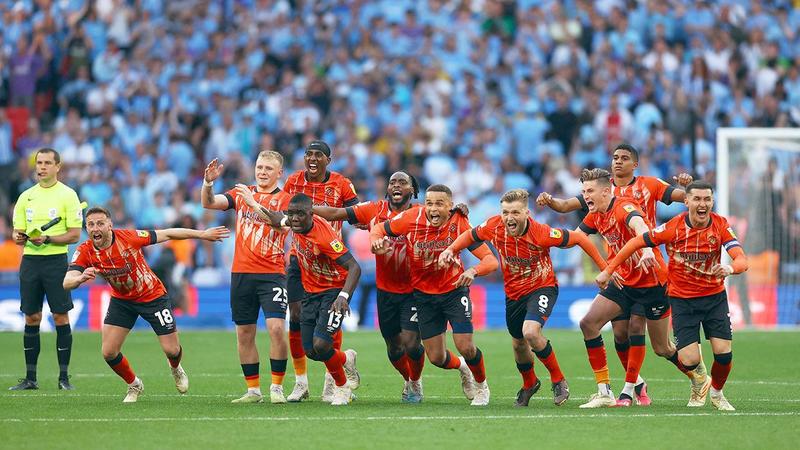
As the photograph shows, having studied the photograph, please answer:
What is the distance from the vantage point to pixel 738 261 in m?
11.6

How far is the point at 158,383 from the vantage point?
49.8 feet

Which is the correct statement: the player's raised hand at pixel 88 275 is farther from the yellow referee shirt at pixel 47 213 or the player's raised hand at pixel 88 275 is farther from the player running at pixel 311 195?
the yellow referee shirt at pixel 47 213

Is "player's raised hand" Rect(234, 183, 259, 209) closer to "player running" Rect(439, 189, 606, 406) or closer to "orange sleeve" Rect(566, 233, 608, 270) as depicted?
"player running" Rect(439, 189, 606, 406)

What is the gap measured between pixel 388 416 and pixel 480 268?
70.2 inches

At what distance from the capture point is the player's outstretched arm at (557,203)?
13.2m

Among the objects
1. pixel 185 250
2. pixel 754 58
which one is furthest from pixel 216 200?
pixel 754 58

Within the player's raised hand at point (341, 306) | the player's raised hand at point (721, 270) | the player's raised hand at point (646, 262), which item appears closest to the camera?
the player's raised hand at point (721, 270)

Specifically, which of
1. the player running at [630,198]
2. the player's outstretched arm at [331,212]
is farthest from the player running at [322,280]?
the player running at [630,198]

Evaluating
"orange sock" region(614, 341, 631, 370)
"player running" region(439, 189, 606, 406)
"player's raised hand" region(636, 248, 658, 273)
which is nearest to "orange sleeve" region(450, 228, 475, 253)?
"player running" region(439, 189, 606, 406)

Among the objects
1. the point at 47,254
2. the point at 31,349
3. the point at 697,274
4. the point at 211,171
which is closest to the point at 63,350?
the point at 31,349

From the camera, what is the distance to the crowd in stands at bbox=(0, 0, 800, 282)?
26.7 meters

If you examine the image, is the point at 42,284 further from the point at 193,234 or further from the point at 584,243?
the point at 584,243

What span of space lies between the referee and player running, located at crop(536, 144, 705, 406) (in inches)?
212

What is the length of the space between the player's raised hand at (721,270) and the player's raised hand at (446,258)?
7.99 ft
